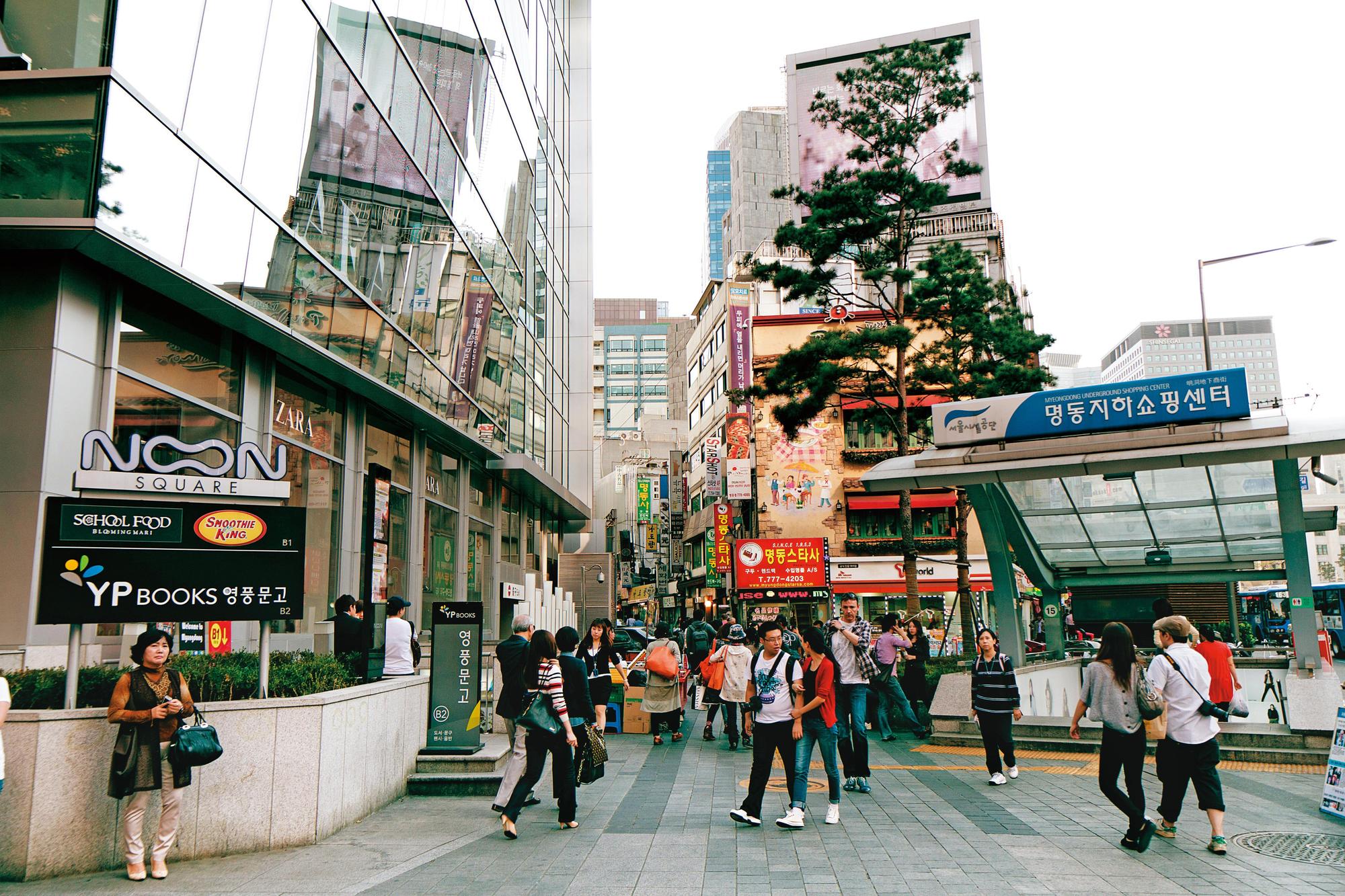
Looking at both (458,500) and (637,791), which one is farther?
(458,500)

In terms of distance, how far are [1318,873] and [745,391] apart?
15928 millimetres

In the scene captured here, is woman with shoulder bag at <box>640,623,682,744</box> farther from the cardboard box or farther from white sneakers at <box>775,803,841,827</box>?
white sneakers at <box>775,803,841,827</box>

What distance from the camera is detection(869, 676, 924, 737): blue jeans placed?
14516 millimetres

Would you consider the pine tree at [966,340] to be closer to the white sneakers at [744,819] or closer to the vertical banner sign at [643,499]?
the white sneakers at [744,819]

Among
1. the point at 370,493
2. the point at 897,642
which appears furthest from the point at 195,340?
the point at 897,642

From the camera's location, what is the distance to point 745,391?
71.6 feet

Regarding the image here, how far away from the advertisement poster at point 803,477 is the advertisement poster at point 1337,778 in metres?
32.7

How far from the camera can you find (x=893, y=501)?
41156 millimetres

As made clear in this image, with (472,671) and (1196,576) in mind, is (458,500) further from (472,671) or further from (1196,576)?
(1196,576)

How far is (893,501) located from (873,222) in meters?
22.9

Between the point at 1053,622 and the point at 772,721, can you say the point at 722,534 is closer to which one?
the point at 1053,622

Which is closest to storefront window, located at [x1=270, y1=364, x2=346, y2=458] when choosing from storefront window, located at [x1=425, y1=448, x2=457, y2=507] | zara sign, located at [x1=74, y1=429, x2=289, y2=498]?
storefront window, located at [x1=425, y1=448, x2=457, y2=507]

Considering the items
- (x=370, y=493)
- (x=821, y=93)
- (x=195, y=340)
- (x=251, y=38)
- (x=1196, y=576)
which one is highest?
(x=821, y=93)

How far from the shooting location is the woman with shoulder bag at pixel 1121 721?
7.34 metres
